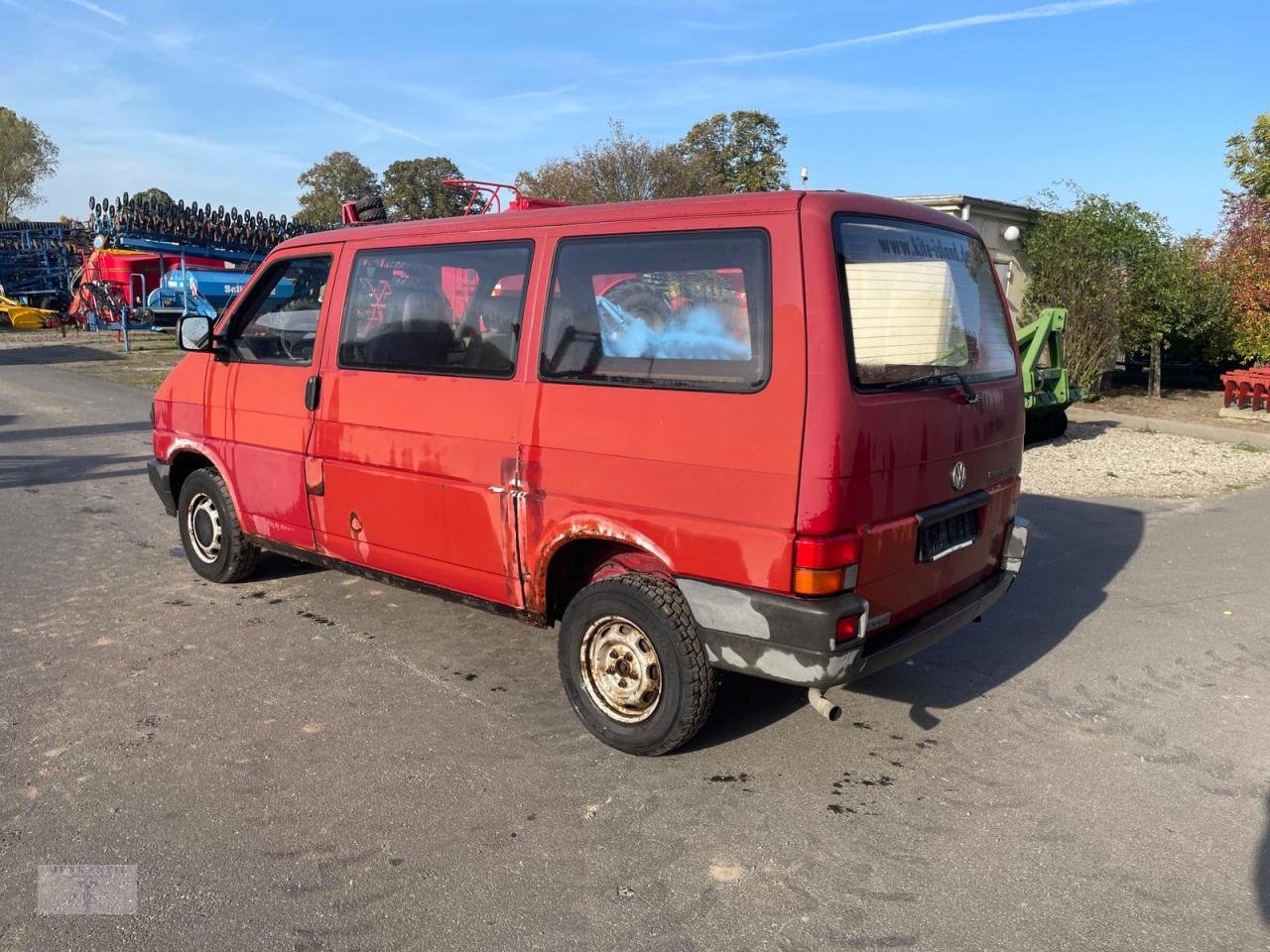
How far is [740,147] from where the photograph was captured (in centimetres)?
3550

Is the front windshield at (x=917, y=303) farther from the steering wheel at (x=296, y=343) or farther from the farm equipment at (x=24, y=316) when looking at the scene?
the farm equipment at (x=24, y=316)

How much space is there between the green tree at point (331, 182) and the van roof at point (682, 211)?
52.4 m

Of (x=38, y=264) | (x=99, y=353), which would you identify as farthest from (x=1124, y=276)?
(x=38, y=264)

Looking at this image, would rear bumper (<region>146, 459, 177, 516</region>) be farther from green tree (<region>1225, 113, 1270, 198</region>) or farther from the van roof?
green tree (<region>1225, 113, 1270, 198</region>)

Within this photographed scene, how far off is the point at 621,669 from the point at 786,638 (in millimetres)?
808

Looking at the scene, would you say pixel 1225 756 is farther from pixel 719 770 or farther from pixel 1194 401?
pixel 1194 401

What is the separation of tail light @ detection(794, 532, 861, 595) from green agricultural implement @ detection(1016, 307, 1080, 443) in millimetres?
8802

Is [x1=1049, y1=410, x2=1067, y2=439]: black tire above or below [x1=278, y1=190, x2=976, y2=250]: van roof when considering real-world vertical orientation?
below

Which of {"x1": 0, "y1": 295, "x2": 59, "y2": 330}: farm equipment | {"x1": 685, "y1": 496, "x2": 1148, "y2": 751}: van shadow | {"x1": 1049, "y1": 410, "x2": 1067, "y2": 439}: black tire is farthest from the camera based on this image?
{"x1": 0, "y1": 295, "x2": 59, "y2": 330}: farm equipment

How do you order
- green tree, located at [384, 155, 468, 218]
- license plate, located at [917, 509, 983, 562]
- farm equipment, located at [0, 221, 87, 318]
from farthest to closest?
green tree, located at [384, 155, 468, 218]
farm equipment, located at [0, 221, 87, 318]
license plate, located at [917, 509, 983, 562]

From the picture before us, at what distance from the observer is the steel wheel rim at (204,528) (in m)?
5.62

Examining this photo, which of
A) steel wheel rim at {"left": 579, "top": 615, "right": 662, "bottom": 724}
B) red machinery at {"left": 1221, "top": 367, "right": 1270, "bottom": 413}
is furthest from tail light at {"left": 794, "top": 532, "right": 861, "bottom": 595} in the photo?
red machinery at {"left": 1221, "top": 367, "right": 1270, "bottom": 413}

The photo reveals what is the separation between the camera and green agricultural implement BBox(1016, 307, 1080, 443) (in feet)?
37.0

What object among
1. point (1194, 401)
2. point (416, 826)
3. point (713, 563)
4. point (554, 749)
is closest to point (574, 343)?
point (713, 563)
